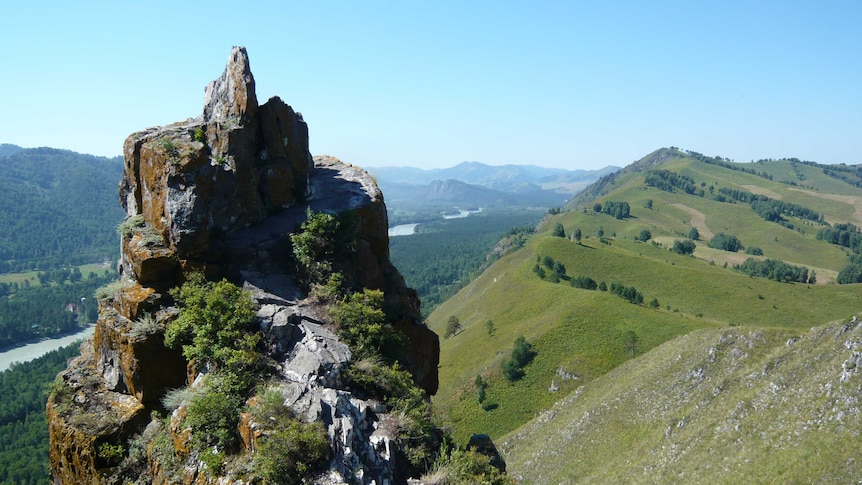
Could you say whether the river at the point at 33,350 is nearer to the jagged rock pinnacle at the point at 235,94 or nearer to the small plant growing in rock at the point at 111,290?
the small plant growing in rock at the point at 111,290

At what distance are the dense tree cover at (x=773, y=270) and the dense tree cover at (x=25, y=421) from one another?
153169 millimetres

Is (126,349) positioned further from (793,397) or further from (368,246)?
(793,397)

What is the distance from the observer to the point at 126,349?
14.9 metres

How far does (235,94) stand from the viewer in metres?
19.0

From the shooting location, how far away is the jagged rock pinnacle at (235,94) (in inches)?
734

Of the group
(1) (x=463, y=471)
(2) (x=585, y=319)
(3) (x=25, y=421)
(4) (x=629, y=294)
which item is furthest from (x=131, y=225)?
(3) (x=25, y=421)

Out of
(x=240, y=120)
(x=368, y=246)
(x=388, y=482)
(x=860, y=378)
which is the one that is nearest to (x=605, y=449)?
(x=860, y=378)

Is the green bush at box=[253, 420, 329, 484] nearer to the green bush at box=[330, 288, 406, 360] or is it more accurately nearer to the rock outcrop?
the rock outcrop

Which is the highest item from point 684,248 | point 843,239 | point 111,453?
point 111,453

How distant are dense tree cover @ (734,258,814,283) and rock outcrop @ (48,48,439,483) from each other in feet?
444

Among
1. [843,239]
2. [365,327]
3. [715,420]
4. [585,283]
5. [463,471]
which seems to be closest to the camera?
[463,471]

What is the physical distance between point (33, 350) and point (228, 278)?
184 m

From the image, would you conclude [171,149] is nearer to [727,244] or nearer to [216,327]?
[216,327]

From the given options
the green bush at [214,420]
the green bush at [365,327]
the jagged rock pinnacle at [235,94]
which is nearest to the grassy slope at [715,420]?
the green bush at [365,327]
